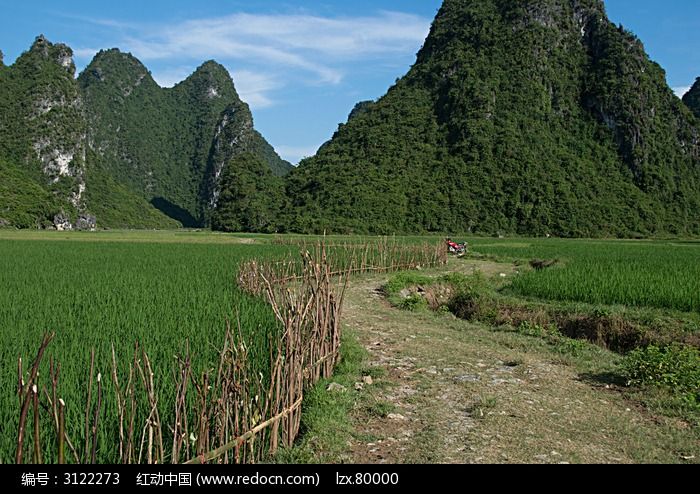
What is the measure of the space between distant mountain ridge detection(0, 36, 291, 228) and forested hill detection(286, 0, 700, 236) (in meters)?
32.2

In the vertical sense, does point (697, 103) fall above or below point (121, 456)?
above

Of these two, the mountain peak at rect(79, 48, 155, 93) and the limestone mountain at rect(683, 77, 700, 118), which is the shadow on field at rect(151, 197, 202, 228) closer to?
the mountain peak at rect(79, 48, 155, 93)

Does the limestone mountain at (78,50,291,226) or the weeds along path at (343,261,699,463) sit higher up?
the limestone mountain at (78,50,291,226)

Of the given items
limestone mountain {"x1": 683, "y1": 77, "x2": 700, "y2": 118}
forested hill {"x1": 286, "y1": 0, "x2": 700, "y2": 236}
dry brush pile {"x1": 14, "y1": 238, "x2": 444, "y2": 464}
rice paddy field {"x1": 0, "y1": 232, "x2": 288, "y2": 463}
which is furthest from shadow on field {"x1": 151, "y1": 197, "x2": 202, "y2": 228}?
dry brush pile {"x1": 14, "y1": 238, "x2": 444, "y2": 464}

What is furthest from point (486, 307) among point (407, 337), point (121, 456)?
point (121, 456)

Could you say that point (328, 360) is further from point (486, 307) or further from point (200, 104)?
point (200, 104)

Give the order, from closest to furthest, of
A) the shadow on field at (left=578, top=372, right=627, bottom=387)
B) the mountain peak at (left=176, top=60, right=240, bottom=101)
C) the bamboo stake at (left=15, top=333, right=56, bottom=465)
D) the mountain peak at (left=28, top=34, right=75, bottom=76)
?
the bamboo stake at (left=15, top=333, right=56, bottom=465) → the shadow on field at (left=578, top=372, right=627, bottom=387) → the mountain peak at (left=28, top=34, right=75, bottom=76) → the mountain peak at (left=176, top=60, right=240, bottom=101)

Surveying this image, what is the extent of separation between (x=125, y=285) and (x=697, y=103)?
102m

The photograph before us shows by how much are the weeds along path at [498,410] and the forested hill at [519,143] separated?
132 feet

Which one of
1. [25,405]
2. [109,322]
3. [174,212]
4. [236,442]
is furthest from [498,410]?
[174,212]

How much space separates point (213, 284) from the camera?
10852 mm

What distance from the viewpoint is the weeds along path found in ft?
13.4

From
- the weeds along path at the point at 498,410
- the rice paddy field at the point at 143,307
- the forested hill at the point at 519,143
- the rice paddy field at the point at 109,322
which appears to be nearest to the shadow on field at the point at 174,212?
the forested hill at the point at 519,143

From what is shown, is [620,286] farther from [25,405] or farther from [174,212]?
[174,212]
